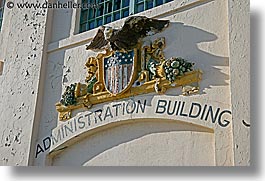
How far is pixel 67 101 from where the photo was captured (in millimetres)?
4871

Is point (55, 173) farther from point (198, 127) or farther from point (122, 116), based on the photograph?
point (198, 127)

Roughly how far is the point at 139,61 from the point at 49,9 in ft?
4.76

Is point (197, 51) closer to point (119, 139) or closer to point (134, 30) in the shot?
point (134, 30)

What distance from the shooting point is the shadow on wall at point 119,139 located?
13.8 ft

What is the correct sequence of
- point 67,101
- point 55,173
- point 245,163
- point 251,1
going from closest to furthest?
point 245,163 < point 251,1 < point 55,173 < point 67,101

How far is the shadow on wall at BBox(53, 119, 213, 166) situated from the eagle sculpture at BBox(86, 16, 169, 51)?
725 millimetres

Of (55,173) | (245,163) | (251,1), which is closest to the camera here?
(245,163)

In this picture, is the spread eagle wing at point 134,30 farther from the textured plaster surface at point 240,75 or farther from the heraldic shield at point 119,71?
the textured plaster surface at point 240,75

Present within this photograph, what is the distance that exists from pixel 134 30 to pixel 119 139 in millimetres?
993

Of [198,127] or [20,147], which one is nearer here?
[198,127]

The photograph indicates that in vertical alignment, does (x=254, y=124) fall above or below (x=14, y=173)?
above

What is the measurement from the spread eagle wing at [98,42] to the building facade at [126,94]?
69 mm

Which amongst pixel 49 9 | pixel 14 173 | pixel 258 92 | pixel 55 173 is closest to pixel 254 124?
pixel 258 92

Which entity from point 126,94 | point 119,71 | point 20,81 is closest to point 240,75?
point 126,94
